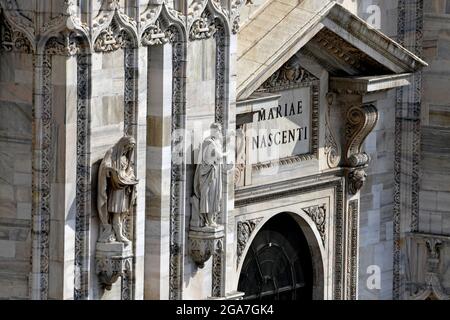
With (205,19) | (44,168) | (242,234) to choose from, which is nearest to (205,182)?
(205,19)

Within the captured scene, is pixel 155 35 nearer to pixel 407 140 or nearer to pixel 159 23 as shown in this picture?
pixel 159 23

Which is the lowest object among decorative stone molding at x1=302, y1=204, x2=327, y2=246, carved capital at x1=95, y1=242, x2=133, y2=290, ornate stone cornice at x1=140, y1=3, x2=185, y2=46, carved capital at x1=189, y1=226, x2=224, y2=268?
carved capital at x1=95, y1=242, x2=133, y2=290

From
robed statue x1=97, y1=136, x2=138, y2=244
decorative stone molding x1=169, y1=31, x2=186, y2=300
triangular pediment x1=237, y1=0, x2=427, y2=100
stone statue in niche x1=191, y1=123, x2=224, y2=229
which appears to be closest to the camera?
robed statue x1=97, y1=136, x2=138, y2=244

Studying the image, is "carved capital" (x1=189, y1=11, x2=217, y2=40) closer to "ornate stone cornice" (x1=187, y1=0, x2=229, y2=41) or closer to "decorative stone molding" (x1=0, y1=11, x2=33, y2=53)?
"ornate stone cornice" (x1=187, y1=0, x2=229, y2=41)

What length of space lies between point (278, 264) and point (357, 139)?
200cm

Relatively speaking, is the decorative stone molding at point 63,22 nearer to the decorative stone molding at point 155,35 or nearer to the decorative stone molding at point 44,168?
the decorative stone molding at point 44,168

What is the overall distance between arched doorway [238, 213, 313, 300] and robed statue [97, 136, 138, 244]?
4205mm

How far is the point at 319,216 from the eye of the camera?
39312 mm

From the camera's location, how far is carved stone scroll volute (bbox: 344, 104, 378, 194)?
39406 millimetres

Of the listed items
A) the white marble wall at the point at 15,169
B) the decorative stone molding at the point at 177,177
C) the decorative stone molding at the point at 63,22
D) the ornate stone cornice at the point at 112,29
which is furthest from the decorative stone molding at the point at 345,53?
the white marble wall at the point at 15,169

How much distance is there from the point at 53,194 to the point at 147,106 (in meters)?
1.99

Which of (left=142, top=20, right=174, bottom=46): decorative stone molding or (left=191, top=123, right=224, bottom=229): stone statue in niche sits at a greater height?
(left=142, top=20, right=174, bottom=46): decorative stone molding

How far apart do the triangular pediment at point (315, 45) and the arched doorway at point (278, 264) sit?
6.80ft

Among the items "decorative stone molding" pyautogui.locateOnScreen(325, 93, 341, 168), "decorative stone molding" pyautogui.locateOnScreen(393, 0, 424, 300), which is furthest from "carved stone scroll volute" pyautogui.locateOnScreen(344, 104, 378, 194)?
"decorative stone molding" pyautogui.locateOnScreen(393, 0, 424, 300)
